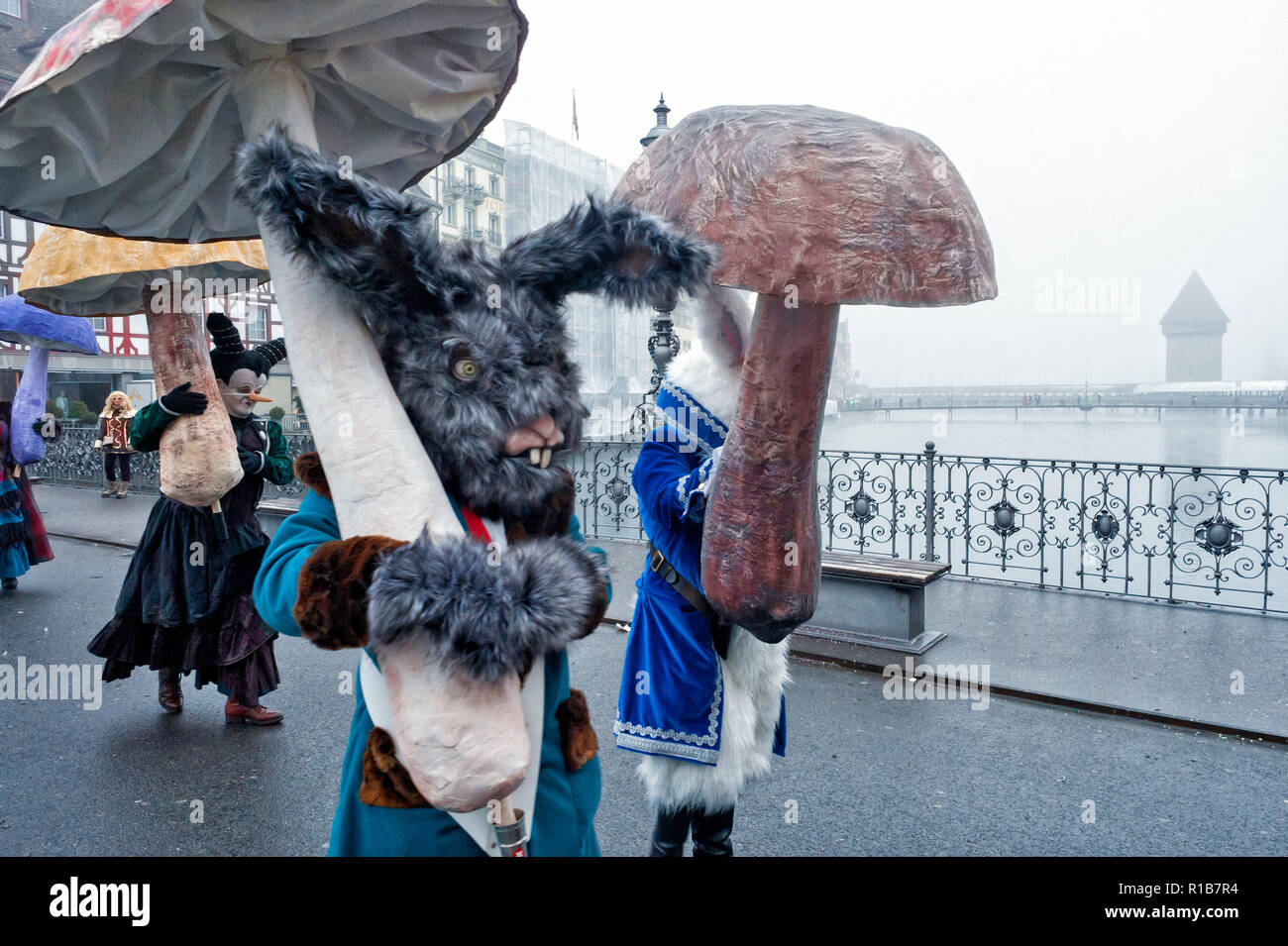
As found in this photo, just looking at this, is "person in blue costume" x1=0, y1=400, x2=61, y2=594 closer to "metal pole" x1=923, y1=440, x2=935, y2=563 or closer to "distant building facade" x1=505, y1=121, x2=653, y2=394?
"metal pole" x1=923, y1=440, x2=935, y2=563

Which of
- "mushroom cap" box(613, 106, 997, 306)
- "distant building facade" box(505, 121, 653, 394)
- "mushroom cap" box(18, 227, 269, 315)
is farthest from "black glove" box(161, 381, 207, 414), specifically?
"distant building facade" box(505, 121, 653, 394)

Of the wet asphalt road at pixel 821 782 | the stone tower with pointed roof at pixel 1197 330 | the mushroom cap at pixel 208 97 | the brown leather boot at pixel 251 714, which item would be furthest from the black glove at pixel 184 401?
the stone tower with pointed roof at pixel 1197 330

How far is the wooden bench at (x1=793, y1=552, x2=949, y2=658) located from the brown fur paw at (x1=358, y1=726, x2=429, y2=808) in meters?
4.58

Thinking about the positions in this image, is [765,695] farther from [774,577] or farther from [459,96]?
[459,96]

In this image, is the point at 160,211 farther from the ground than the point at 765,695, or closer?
farther from the ground

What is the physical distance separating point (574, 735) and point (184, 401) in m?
2.57

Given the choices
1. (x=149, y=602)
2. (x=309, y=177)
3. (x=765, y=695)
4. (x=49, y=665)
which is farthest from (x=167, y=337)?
(x=49, y=665)

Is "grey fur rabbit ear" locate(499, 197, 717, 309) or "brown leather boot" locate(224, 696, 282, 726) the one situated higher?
"grey fur rabbit ear" locate(499, 197, 717, 309)

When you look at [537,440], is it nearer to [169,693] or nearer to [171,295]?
[171,295]

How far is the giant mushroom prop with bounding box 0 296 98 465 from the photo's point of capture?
215 inches

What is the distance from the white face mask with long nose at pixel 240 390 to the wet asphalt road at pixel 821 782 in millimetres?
1846

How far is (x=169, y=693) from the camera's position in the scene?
4.95 meters
